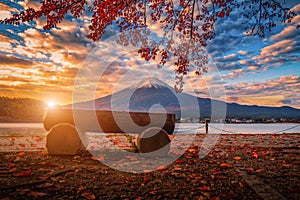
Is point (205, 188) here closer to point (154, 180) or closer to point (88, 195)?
Answer: point (154, 180)

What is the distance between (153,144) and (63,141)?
101 inches

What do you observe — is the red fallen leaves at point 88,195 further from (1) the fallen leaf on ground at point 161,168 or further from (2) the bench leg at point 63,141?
(2) the bench leg at point 63,141

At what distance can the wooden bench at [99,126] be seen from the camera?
5734 mm

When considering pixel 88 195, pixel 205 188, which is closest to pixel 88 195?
pixel 88 195

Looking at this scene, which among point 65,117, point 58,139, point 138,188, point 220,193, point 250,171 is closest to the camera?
point 220,193

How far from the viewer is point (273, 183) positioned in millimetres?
3463

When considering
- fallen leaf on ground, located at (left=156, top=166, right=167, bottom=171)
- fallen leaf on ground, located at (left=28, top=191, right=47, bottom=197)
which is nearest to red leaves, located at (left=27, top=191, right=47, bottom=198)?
fallen leaf on ground, located at (left=28, top=191, right=47, bottom=197)

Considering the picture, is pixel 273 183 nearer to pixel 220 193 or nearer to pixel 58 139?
pixel 220 193

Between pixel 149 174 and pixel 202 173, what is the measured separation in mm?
1065

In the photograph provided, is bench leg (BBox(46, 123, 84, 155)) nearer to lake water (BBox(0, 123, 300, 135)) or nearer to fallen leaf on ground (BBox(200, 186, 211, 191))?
fallen leaf on ground (BBox(200, 186, 211, 191))

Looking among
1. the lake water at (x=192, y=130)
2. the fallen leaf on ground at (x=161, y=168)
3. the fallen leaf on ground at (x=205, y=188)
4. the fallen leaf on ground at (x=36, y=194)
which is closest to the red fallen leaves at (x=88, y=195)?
the fallen leaf on ground at (x=36, y=194)

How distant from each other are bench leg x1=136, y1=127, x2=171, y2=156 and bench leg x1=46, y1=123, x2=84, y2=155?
1.80 m

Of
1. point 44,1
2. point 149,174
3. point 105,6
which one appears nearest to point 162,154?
point 149,174

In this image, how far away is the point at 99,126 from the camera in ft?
21.2
